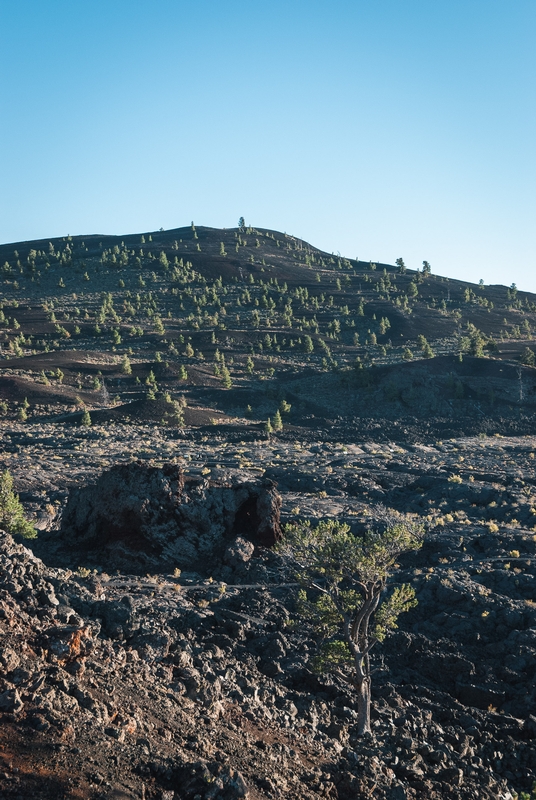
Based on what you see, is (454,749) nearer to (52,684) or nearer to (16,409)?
(52,684)

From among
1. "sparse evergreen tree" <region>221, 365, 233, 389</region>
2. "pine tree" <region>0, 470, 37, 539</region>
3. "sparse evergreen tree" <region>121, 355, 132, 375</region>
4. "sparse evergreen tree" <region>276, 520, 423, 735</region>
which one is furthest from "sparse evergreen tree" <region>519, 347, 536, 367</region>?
"sparse evergreen tree" <region>276, 520, 423, 735</region>

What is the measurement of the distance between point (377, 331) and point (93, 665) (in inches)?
4054

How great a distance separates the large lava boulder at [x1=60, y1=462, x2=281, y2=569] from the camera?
2842 centimetres

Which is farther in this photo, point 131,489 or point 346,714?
point 131,489

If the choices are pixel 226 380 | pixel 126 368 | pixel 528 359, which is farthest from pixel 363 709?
pixel 528 359

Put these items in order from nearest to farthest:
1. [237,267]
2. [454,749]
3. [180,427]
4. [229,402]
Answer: [454,749], [180,427], [229,402], [237,267]

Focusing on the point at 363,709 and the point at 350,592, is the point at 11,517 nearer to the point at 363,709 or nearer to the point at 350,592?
the point at 350,592

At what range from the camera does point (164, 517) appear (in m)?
29.1

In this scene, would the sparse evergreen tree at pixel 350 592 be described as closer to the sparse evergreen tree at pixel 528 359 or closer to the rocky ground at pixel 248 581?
the rocky ground at pixel 248 581

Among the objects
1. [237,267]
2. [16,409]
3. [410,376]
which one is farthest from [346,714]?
[237,267]

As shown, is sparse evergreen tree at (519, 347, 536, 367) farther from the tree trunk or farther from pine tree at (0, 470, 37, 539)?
the tree trunk

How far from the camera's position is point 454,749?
53.8ft

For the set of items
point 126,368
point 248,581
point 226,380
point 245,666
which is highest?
point 126,368

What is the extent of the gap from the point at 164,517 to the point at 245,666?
11.4m
